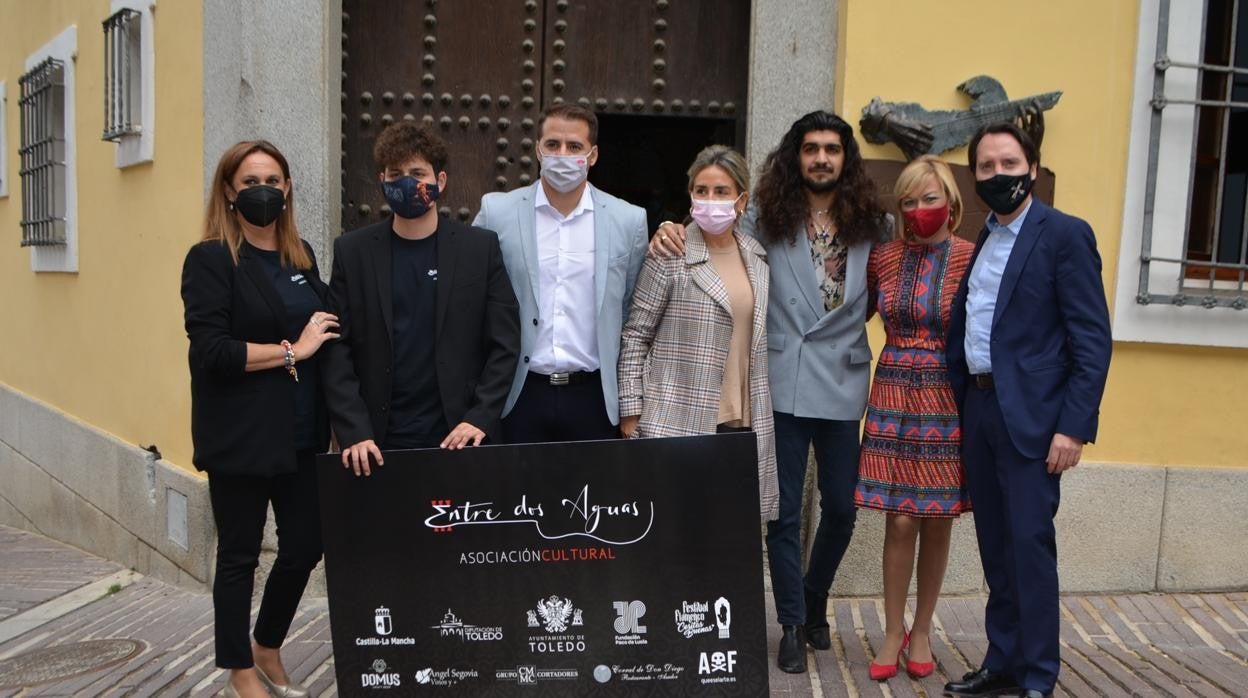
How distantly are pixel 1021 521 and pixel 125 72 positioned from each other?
17.0 ft

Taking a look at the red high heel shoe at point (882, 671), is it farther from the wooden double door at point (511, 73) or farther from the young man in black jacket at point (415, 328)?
the wooden double door at point (511, 73)

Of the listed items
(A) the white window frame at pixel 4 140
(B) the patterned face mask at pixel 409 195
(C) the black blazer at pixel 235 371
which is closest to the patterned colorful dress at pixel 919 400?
(B) the patterned face mask at pixel 409 195

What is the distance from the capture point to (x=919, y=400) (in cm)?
369

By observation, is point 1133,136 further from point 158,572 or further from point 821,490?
point 158,572

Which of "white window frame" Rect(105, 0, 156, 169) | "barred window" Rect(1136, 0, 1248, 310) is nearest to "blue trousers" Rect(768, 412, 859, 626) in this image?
"barred window" Rect(1136, 0, 1248, 310)

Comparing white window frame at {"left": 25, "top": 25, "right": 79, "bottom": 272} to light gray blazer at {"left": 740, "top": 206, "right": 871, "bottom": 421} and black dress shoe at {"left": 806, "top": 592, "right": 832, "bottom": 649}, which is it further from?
black dress shoe at {"left": 806, "top": 592, "right": 832, "bottom": 649}

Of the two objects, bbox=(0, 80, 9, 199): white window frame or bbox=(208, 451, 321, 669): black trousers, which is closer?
bbox=(208, 451, 321, 669): black trousers

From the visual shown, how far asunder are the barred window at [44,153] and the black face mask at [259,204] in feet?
15.4

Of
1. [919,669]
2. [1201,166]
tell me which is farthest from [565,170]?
[1201,166]

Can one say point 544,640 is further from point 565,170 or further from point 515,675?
point 565,170

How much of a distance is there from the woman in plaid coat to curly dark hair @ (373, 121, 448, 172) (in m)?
0.83

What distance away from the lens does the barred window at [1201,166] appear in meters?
4.75

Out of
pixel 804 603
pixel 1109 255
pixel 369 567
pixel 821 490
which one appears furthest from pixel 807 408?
pixel 1109 255

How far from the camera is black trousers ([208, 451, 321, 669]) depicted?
344 centimetres
